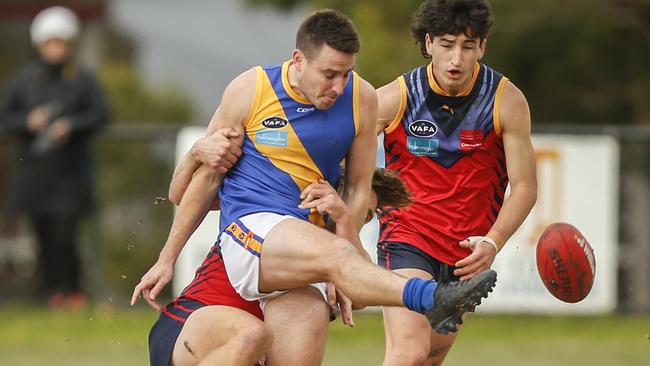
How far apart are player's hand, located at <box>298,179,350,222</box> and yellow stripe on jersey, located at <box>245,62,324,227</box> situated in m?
0.09

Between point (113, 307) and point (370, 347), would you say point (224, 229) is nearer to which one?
point (370, 347)

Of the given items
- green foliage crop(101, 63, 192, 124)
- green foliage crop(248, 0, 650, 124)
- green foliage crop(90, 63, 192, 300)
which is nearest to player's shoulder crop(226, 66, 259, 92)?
green foliage crop(248, 0, 650, 124)

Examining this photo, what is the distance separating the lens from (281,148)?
24.4ft

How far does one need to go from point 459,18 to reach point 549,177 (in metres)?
5.77

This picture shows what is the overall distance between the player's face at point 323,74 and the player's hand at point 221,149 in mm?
400

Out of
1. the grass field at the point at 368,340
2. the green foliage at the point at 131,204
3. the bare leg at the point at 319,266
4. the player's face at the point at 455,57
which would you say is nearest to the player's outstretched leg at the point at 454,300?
the bare leg at the point at 319,266

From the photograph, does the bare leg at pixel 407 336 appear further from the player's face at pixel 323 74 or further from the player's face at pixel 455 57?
the player's face at pixel 323 74

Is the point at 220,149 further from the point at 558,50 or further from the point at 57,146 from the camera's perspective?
the point at 558,50

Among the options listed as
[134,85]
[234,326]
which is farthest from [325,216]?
[134,85]

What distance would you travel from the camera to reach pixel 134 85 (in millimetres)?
17922

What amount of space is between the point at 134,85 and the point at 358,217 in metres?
10.7

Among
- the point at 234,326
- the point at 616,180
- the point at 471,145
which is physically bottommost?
the point at 616,180

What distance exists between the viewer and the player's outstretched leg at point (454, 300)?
6.61 m

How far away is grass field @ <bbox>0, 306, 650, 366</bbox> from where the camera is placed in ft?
39.4
